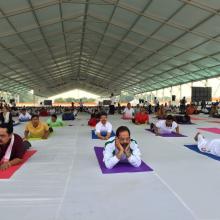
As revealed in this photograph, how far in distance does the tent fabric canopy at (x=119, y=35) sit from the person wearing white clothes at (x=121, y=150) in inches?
362

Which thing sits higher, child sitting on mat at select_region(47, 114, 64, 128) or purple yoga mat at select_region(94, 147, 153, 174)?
child sitting on mat at select_region(47, 114, 64, 128)

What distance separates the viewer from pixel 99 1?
1457 centimetres

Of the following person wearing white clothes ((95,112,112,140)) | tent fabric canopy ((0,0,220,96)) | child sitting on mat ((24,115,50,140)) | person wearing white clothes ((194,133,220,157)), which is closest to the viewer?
person wearing white clothes ((194,133,220,157))

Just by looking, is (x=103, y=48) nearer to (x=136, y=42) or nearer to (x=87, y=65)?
(x=136, y=42)

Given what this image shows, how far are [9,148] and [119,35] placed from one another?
51.4 ft

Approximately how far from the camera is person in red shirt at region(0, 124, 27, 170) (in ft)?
15.1

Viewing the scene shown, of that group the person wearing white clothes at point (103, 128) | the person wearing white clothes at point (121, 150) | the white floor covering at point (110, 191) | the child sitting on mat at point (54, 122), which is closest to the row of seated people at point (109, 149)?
the person wearing white clothes at point (121, 150)

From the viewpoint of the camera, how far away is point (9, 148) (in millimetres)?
4797

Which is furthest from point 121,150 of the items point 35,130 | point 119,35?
point 119,35

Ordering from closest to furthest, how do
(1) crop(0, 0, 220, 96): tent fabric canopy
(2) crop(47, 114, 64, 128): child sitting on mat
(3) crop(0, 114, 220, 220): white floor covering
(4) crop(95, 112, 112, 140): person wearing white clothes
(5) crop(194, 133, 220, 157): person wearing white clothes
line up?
(3) crop(0, 114, 220, 220): white floor covering
(5) crop(194, 133, 220, 157): person wearing white clothes
(4) crop(95, 112, 112, 140): person wearing white clothes
(2) crop(47, 114, 64, 128): child sitting on mat
(1) crop(0, 0, 220, 96): tent fabric canopy

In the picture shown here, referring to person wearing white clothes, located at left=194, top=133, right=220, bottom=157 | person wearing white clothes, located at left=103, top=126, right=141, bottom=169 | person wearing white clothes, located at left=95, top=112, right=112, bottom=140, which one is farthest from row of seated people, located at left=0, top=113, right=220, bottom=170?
person wearing white clothes, located at left=95, top=112, right=112, bottom=140

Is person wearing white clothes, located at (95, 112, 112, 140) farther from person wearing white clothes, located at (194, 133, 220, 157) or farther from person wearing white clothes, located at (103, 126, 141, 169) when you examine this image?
person wearing white clothes, located at (103, 126, 141, 169)

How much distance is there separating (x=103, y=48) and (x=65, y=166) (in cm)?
2021

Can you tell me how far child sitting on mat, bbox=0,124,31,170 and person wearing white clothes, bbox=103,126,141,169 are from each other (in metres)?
1.40
